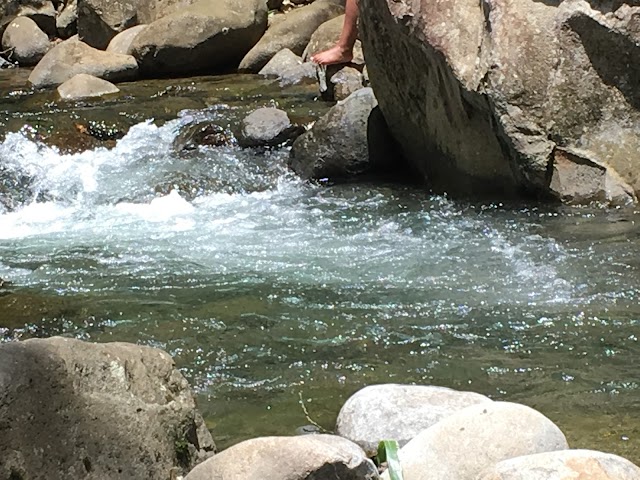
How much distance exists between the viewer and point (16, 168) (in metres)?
7.25

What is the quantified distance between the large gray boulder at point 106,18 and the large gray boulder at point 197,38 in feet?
5.84

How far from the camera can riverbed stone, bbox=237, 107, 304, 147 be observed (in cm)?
742

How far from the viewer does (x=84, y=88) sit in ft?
30.9

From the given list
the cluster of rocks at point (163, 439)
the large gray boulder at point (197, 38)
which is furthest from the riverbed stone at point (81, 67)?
the cluster of rocks at point (163, 439)

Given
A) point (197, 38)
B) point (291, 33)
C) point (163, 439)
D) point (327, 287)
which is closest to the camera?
point (163, 439)

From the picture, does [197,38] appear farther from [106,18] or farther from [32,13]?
[32,13]

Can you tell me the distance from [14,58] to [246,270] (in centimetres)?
977

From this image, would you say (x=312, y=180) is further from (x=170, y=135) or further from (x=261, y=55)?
(x=261, y=55)

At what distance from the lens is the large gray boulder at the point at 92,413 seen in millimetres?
2125

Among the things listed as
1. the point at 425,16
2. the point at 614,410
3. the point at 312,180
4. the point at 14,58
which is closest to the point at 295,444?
the point at 614,410

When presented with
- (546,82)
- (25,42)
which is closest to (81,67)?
(25,42)

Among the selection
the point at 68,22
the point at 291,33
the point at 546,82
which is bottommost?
the point at 68,22

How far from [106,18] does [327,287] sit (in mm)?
9150

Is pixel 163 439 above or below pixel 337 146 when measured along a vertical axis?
above
